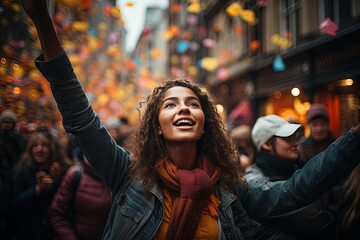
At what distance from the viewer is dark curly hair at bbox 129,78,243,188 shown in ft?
7.03

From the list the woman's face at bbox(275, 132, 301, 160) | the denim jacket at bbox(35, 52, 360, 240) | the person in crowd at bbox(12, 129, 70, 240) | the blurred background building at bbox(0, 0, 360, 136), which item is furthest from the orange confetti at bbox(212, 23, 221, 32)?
the denim jacket at bbox(35, 52, 360, 240)

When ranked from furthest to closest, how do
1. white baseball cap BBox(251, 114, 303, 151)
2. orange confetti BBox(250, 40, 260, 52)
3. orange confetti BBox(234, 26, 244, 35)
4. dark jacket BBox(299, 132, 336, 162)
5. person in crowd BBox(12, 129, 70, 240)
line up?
1. orange confetti BBox(234, 26, 244, 35)
2. orange confetti BBox(250, 40, 260, 52)
3. dark jacket BBox(299, 132, 336, 162)
4. person in crowd BBox(12, 129, 70, 240)
5. white baseball cap BBox(251, 114, 303, 151)

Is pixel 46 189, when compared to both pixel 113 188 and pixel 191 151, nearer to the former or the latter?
pixel 113 188

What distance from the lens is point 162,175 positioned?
198cm

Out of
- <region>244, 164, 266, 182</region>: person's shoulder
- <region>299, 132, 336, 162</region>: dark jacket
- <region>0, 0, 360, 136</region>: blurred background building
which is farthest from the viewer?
<region>0, 0, 360, 136</region>: blurred background building

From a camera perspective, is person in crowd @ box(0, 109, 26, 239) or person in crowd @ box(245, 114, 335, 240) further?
person in crowd @ box(0, 109, 26, 239)

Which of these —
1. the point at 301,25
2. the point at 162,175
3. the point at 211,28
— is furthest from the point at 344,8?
the point at 211,28

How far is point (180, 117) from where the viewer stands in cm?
Result: 207

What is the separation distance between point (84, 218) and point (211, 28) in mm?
15205

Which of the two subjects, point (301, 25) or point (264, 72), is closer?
point (301, 25)

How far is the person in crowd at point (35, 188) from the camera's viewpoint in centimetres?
353

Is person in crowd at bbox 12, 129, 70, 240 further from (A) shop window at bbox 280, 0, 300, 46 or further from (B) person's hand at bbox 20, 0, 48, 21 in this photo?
(A) shop window at bbox 280, 0, 300, 46

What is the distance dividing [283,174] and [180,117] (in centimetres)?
138

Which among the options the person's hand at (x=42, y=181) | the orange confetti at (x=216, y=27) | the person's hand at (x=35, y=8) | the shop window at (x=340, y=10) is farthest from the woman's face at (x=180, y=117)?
the orange confetti at (x=216, y=27)
